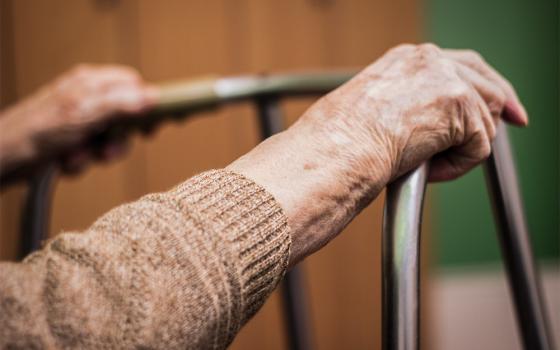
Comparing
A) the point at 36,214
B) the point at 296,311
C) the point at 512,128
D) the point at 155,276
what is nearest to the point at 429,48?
the point at 155,276

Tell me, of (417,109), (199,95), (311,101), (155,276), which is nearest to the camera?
(155,276)

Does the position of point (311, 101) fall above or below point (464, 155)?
below

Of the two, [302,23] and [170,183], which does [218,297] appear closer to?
[170,183]

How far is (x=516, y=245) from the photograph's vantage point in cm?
61

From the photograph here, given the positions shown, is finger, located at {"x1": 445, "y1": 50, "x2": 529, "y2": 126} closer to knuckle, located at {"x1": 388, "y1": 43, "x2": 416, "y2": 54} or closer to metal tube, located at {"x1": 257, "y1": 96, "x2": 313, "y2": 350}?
knuckle, located at {"x1": 388, "y1": 43, "x2": 416, "y2": 54}

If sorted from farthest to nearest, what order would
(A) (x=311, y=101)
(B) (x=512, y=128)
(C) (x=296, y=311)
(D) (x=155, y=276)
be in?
1. (B) (x=512, y=128)
2. (A) (x=311, y=101)
3. (C) (x=296, y=311)
4. (D) (x=155, y=276)

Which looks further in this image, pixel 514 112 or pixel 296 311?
pixel 296 311

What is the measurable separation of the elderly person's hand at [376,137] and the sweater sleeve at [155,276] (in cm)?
3

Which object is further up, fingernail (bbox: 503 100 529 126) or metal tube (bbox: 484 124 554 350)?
fingernail (bbox: 503 100 529 126)

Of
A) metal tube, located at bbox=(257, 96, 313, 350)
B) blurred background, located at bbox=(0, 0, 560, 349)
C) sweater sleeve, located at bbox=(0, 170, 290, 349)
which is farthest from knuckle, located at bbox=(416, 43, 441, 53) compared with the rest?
blurred background, located at bbox=(0, 0, 560, 349)

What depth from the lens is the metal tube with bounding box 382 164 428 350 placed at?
422 millimetres

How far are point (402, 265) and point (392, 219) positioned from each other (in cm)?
4

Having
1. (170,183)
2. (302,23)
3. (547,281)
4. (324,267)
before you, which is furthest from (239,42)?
(547,281)

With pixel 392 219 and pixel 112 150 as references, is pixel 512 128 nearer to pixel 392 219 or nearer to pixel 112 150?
pixel 112 150
